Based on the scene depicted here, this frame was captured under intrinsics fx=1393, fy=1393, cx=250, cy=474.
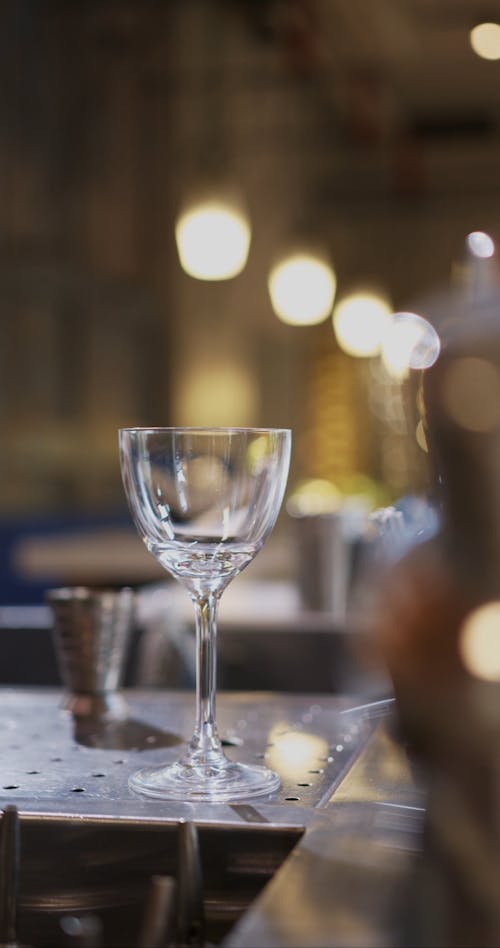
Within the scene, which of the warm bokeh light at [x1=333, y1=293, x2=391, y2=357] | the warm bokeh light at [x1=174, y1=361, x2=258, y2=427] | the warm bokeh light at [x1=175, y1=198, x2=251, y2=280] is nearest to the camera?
the warm bokeh light at [x1=175, y1=198, x2=251, y2=280]

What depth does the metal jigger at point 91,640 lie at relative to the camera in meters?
1.06

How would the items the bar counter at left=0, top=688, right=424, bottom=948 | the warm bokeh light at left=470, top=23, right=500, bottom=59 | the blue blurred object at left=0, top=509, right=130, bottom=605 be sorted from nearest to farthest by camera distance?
1. the bar counter at left=0, top=688, right=424, bottom=948
2. the warm bokeh light at left=470, top=23, right=500, bottom=59
3. the blue blurred object at left=0, top=509, right=130, bottom=605

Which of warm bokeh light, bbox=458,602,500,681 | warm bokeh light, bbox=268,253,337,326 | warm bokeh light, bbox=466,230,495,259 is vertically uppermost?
warm bokeh light, bbox=268,253,337,326

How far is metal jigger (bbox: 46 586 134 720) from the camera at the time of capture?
106 cm

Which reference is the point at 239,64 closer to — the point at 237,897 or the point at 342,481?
the point at 342,481

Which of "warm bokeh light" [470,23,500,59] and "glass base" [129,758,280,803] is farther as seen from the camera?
"warm bokeh light" [470,23,500,59]

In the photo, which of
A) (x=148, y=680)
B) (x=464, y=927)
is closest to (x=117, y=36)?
(x=148, y=680)

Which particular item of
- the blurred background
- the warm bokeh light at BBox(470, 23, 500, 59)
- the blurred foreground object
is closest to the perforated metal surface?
the blurred foreground object

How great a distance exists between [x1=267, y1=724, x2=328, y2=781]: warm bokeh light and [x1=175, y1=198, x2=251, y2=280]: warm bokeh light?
13.8 ft

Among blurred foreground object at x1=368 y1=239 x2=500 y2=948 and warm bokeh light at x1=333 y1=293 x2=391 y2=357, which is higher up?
warm bokeh light at x1=333 y1=293 x2=391 y2=357

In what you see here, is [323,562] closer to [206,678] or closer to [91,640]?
[91,640]

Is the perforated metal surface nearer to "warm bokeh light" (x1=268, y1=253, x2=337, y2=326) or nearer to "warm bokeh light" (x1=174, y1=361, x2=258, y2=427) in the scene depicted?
"warm bokeh light" (x1=268, y1=253, x2=337, y2=326)

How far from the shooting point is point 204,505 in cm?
77

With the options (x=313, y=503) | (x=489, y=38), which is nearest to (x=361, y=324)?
(x=313, y=503)
